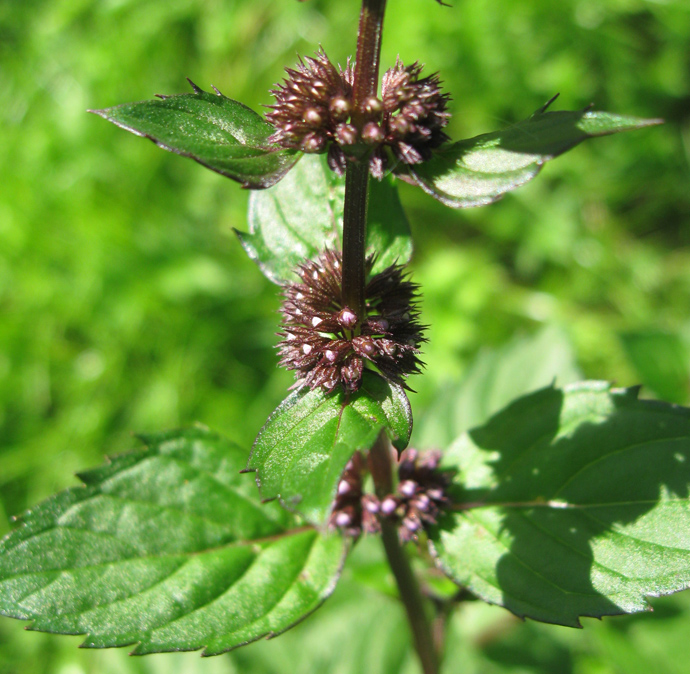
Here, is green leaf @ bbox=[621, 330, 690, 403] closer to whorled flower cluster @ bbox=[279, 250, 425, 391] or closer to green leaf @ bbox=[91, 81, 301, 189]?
whorled flower cluster @ bbox=[279, 250, 425, 391]

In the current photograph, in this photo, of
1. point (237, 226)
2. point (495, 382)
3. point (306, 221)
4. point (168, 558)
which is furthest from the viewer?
point (237, 226)

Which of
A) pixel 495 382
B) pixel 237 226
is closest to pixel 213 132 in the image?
pixel 495 382

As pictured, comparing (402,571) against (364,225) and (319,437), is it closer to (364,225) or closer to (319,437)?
(319,437)

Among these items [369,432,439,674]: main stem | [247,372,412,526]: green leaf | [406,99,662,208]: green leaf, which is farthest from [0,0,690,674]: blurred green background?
[406,99,662,208]: green leaf

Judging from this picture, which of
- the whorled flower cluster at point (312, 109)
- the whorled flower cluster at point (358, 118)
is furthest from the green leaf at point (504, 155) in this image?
the whorled flower cluster at point (312, 109)

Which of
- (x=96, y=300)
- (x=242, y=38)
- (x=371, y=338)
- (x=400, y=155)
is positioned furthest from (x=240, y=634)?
(x=242, y=38)
